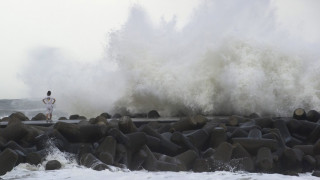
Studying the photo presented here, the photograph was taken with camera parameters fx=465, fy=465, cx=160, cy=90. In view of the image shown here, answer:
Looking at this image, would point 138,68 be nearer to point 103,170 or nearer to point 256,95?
point 256,95

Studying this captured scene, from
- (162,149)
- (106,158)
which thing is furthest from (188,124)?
(106,158)

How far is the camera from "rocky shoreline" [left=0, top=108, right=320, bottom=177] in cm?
Answer: 576

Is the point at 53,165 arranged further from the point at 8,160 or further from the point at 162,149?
the point at 162,149

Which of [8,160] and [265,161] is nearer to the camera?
[8,160]

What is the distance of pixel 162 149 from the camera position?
20.9 ft

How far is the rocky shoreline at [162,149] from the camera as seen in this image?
18.9ft

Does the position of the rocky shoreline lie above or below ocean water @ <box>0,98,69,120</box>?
below

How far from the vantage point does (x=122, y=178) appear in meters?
5.09

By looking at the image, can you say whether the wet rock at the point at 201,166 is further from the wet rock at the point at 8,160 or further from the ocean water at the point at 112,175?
the wet rock at the point at 8,160

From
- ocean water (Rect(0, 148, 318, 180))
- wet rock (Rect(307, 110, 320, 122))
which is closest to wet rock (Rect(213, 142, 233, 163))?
ocean water (Rect(0, 148, 318, 180))

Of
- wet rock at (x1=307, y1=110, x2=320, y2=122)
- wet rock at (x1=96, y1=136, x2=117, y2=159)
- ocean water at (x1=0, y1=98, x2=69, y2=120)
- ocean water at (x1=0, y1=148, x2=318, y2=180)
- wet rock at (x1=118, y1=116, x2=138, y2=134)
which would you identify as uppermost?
ocean water at (x1=0, y1=98, x2=69, y2=120)

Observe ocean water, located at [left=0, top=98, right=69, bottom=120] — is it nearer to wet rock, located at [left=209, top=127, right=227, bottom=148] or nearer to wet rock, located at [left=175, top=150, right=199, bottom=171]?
wet rock, located at [left=209, top=127, right=227, bottom=148]

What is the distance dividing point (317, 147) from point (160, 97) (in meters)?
7.75

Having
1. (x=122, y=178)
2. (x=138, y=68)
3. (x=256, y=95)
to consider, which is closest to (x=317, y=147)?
(x=122, y=178)
